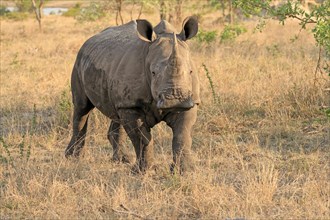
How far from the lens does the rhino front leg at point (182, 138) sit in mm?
5531

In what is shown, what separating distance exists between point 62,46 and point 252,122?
34.3 ft

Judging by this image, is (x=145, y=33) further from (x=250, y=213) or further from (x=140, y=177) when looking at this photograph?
(x=250, y=213)

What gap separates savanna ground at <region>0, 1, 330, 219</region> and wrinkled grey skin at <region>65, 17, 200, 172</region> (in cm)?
31

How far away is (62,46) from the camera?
57.3ft

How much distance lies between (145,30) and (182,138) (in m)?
1.02

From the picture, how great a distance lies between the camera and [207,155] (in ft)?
21.5

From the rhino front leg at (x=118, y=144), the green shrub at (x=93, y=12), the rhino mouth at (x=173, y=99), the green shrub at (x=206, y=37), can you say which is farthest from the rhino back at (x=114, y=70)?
the green shrub at (x=93, y=12)

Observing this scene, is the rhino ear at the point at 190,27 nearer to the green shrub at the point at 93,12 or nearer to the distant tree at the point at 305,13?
the distant tree at the point at 305,13

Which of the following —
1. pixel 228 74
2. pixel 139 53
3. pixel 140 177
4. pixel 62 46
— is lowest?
pixel 62 46

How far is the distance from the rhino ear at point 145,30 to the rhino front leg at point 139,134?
68 centimetres

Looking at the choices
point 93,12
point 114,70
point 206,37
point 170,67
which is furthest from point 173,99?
point 93,12

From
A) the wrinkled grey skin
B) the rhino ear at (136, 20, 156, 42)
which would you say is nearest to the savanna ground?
the wrinkled grey skin

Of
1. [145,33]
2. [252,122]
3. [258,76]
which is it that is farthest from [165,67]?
[258,76]

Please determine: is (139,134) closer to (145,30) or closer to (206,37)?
(145,30)
